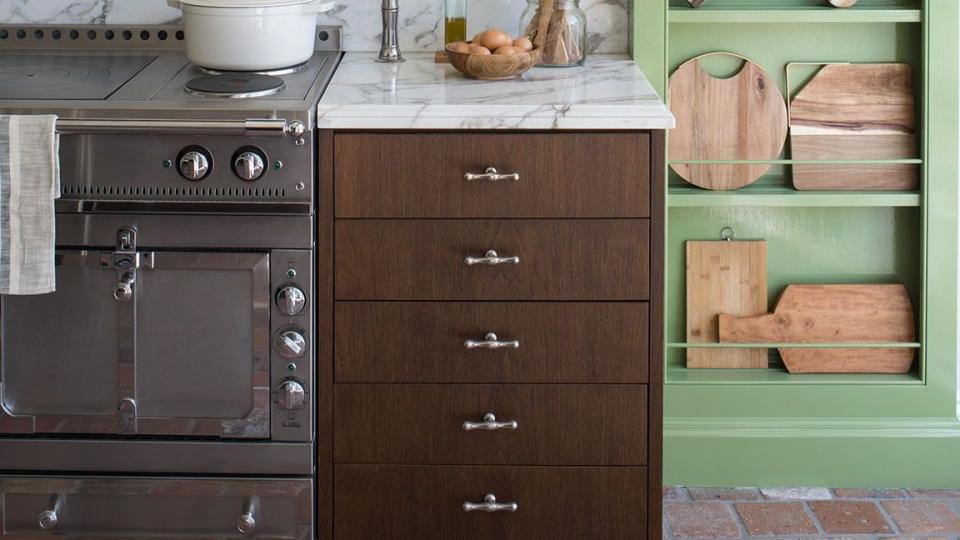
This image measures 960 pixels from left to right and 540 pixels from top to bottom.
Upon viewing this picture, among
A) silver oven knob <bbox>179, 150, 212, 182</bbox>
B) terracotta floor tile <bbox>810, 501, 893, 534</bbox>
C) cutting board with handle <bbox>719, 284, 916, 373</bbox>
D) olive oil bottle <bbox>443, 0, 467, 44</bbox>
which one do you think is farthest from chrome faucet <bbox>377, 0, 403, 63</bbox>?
terracotta floor tile <bbox>810, 501, 893, 534</bbox>

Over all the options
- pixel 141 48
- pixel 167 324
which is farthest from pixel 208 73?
pixel 167 324

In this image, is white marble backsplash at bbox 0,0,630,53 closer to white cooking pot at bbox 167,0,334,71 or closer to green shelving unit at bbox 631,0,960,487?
green shelving unit at bbox 631,0,960,487

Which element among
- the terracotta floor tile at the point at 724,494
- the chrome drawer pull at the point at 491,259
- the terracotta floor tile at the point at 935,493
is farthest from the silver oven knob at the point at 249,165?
the terracotta floor tile at the point at 935,493

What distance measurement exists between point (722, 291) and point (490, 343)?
906 mm

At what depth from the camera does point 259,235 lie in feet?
7.75

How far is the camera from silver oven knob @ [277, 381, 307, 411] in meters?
2.41

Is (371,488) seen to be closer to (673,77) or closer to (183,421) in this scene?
(183,421)

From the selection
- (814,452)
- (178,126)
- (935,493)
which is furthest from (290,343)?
(935,493)

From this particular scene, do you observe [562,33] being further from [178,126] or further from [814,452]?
[814,452]

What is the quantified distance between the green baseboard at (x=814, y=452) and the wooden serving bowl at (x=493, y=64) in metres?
0.96

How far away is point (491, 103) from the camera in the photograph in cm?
239

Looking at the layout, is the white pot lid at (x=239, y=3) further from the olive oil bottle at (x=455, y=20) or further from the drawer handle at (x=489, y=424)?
the drawer handle at (x=489, y=424)

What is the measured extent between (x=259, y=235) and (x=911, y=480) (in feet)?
5.46

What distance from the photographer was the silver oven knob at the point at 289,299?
2.38 meters
